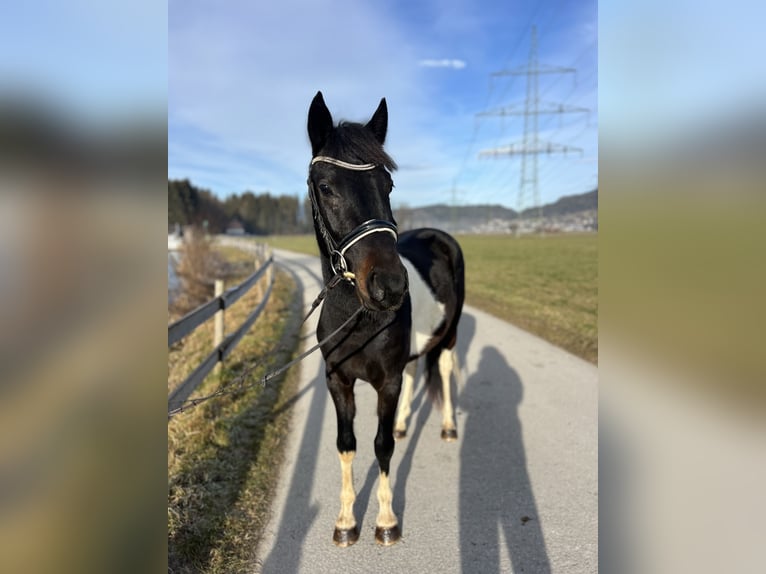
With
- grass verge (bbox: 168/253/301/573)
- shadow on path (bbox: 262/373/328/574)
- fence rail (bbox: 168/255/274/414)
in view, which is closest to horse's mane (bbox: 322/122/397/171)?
grass verge (bbox: 168/253/301/573)

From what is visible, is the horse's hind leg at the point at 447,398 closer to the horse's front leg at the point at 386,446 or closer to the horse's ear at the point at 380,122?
the horse's front leg at the point at 386,446

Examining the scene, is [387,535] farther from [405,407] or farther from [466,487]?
[405,407]

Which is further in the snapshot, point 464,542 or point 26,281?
point 464,542

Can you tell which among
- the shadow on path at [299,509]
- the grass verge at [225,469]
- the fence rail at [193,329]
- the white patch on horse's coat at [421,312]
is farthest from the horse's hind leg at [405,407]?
the fence rail at [193,329]

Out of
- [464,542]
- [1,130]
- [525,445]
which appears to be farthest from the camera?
[525,445]

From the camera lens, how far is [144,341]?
823mm

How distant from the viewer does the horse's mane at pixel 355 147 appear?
7.17 ft

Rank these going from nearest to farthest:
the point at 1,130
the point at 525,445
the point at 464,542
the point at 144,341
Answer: the point at 1,130
the point at 144,341
the point at 464,542
the point at 525,445

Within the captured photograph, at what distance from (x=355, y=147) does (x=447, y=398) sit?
2701 millimetres

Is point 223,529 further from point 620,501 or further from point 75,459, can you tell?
point 620,501

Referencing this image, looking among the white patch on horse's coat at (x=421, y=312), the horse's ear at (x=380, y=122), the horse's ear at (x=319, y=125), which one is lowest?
the white patch on horse's coat at (x=421, y=312)

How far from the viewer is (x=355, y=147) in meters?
2.21

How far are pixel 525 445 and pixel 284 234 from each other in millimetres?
80847

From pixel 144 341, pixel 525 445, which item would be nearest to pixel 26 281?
pixel 144 341
